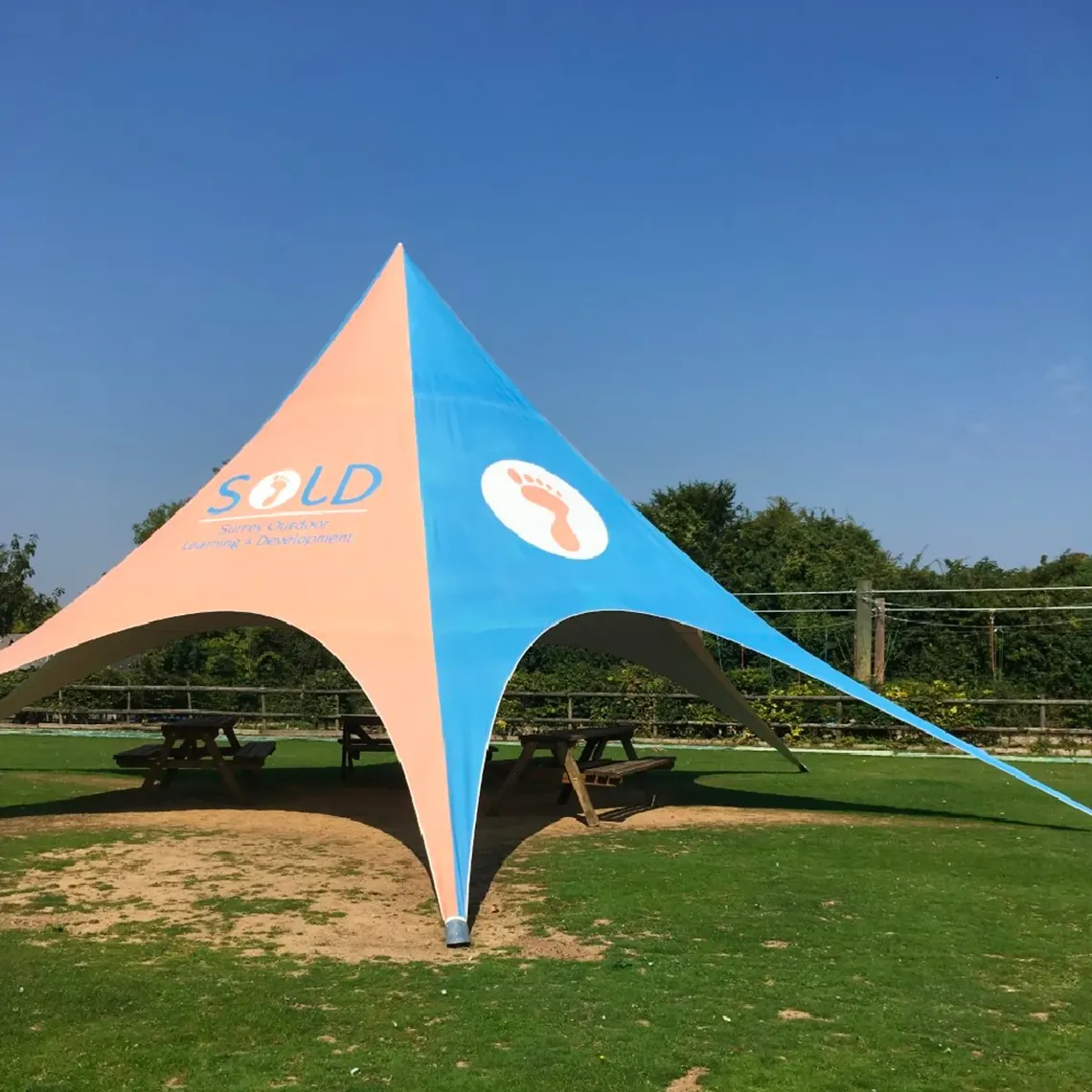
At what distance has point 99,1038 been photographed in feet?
14.3

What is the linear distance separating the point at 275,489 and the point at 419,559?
203cm

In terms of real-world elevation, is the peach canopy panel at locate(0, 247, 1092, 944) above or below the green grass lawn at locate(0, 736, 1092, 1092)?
above

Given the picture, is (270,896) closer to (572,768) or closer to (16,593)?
(572,768)

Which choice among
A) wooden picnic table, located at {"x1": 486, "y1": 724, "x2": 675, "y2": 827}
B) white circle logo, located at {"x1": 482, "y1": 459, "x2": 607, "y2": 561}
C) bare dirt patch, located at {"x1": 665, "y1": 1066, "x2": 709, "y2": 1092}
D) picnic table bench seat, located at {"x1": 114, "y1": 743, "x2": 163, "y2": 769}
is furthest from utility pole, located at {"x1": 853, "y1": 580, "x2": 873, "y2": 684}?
bare dirt patch, located at {"x1": 665, "y1": 1066, "x2": 709, "y2": 1092}

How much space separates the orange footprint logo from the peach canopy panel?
2 centimetres

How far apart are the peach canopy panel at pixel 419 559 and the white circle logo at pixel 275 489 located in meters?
0.02

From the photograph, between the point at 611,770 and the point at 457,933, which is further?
the point at 611,770

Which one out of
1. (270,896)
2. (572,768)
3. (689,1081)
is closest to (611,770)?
(572,768)

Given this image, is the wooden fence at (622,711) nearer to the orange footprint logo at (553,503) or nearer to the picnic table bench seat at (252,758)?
the picnic table bench seat at (252,758)

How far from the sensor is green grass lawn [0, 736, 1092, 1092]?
13.5 ft

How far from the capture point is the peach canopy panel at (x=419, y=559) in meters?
7.20

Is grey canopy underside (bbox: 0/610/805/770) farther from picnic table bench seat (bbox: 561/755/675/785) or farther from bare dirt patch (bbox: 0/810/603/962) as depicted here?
bare dirt patch (bbox: 0/810/603/962)

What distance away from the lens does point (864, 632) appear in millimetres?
17781

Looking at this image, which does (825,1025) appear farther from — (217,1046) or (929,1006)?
(217,1046)
